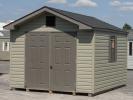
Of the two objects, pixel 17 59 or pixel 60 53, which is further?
pixel 17 59

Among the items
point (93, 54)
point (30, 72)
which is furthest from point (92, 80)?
point (30, 72)

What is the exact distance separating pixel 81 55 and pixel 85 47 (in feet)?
1.07

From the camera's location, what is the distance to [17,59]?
16.6m

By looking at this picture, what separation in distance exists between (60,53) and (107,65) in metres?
2.01

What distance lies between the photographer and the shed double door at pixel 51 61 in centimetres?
1567

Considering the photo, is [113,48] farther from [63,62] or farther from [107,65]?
[63,62]

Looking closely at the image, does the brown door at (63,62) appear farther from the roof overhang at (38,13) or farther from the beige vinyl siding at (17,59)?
the beige vinyl siding at (17,59)

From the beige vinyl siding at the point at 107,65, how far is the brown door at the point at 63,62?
2.80 feet

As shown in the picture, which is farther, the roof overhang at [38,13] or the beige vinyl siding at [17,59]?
the beige vinyl siding at [17,59]

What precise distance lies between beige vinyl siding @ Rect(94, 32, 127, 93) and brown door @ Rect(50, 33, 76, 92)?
0.85m

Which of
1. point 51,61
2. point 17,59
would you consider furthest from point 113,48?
point 17,59

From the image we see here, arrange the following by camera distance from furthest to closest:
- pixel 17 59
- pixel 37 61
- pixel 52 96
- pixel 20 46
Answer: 1. pixel 17 59
2. pixel 20 46
3. pixel 37 61
4. pixel 52 96

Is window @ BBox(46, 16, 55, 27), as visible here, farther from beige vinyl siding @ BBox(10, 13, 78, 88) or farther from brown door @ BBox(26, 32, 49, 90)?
brown door @ BBox(26, 32, 49, 90)

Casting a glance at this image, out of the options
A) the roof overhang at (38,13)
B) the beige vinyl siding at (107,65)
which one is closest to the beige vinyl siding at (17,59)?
the roof overhang at (38,13)
